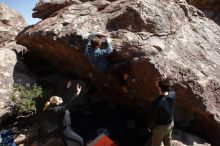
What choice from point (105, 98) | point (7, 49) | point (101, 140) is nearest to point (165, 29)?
point (105, 98)

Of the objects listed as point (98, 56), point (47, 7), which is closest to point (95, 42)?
point (98, 56)

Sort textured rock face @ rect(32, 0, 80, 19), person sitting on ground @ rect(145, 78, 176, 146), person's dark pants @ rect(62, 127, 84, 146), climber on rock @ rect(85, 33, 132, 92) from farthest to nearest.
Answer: textured rock face @ rect(32, 0, 80, 19) → climber on rock @ rect(85, 33, 132, 92) → person's dark pants @ rect(62, 127, 84, 146) → person sitting on ground @ rect(145, 78, 176, 146)

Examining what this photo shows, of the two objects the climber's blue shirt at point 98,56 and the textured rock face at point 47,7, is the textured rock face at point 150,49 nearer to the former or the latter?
the climber's blue shirt at point 98,56

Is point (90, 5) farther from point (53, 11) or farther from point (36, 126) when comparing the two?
point (36, 126)

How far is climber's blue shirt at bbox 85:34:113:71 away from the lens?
11.8 metres

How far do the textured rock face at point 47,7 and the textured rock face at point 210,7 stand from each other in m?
8.79

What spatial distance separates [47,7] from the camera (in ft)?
54.4

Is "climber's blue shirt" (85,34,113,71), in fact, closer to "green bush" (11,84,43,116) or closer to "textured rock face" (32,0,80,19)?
"green bush" (11,84,43,116)

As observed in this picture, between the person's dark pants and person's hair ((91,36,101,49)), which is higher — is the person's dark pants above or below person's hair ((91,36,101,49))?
below

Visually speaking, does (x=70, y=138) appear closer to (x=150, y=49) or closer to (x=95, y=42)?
(x=95, y=42)

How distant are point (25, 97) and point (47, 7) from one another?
557cm

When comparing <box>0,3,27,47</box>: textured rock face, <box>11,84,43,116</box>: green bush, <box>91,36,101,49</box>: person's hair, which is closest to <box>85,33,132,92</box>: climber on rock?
<box>91,36,101,49</box>: person's hair

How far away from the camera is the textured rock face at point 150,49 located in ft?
38.0

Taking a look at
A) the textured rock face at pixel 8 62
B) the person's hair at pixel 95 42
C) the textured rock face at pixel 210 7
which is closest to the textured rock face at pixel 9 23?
the textured rock face at pixel 8 62
